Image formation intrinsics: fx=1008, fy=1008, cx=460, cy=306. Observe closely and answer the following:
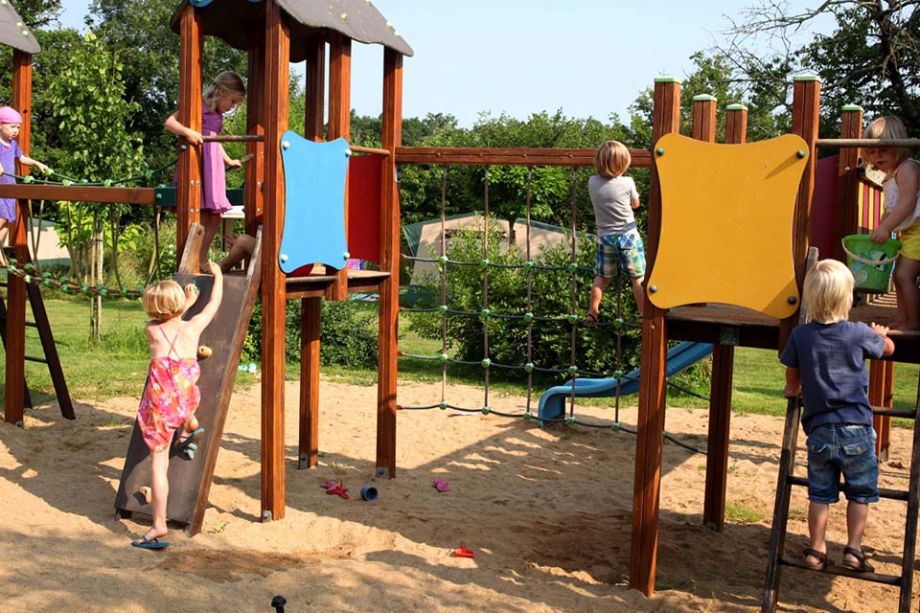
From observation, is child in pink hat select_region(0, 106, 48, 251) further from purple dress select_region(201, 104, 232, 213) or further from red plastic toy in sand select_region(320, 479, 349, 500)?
red plastic toy in sand select_region(320, 479, 349, 500)

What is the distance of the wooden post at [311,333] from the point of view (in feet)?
23.7

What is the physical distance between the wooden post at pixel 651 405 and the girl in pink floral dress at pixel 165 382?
251 centimetres

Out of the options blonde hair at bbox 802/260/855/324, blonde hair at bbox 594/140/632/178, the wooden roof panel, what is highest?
the wooden roof panel

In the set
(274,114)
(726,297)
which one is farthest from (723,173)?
(274,114)

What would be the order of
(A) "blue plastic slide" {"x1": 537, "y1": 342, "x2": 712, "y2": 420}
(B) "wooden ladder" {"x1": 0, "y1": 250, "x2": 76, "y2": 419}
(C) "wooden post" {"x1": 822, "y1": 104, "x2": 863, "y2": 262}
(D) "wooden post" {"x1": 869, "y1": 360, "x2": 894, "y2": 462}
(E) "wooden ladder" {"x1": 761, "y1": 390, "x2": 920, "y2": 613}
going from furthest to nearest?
(B) "wooden ladder" {"x1": 0, "y1": 250, "x2": 76, "y2": 419}, (D) "wooden post" {"x1": 869, "y1": 360, "x2": 894, "y2": 462}, (A) "blue plastic slide" {"x1": 537, "y1": 342, "x2": 712, "y2": 420}, (C) "wooden post" {"x1": 822, "y1": 104, "x2": 863, "y2": 262}, (E) "wooden ladder" {"x1": 761, "y1": 390, "x2": 920, "y2": 613}

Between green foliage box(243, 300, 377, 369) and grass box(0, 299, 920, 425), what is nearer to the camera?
grass box(0, 299, 920, 425)

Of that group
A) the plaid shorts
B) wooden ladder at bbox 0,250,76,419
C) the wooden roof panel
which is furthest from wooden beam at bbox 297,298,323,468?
wooden ladder at bbox 0,250,76,419

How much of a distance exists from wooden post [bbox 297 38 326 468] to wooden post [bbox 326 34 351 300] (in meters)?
0.44

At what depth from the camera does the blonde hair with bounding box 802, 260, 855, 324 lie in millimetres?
4484

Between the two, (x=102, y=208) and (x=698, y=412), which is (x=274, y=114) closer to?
(x=698, y=412)

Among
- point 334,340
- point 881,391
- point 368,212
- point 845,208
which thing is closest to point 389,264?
point 368,212

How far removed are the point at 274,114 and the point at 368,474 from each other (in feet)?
9.60

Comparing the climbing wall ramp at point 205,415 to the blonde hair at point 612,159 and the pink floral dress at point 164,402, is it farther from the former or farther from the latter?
the blonde hair at point 612,159

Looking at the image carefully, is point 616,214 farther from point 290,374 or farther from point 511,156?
point 290,374
